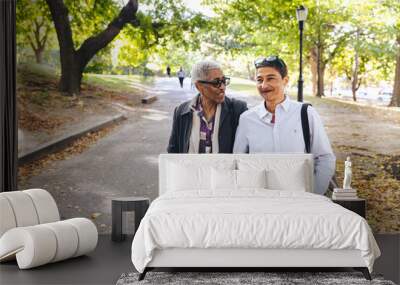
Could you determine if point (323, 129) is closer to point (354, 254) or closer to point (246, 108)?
point (246, 108)

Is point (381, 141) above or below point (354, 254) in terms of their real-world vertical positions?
above

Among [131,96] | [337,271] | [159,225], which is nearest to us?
[159,225]

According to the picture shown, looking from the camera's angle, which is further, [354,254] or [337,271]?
[337,271]

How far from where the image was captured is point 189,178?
267 inches

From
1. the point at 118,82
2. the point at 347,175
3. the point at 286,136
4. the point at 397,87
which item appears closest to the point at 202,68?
the point at 118,82

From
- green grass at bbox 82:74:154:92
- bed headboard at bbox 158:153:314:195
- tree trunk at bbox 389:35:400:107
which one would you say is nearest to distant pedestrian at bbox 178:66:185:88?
green grass at bbox 82:74:154:92

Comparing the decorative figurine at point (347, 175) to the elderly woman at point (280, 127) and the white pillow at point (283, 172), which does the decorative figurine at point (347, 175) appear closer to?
the elderly woman at point (280, 127)

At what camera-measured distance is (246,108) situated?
768 centimetres

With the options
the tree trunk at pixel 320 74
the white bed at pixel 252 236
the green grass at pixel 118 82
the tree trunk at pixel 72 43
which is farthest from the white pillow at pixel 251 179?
the tree trunk at pixel 72 43

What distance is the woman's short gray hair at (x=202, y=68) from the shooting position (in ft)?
25.5

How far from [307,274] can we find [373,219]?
2.52 metres

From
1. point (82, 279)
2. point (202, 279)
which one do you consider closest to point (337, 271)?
point (202, 279)

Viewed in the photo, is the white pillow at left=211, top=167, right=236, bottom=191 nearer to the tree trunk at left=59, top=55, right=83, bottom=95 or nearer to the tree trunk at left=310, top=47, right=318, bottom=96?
the tree trunk at left=310, top=47, right=318, bottom=96

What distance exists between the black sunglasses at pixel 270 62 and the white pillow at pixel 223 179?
151 centimetres
